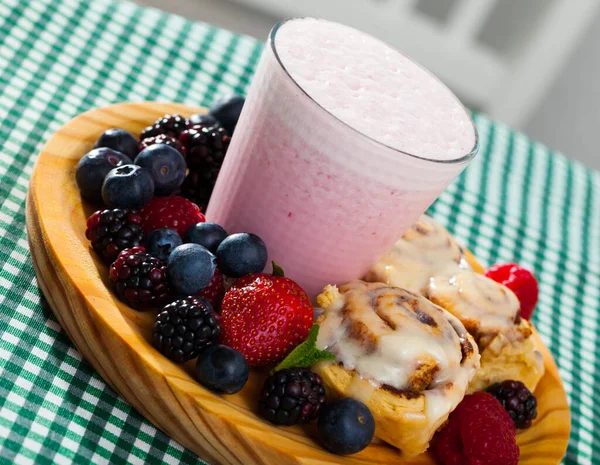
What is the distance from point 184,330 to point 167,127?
0.47 meters

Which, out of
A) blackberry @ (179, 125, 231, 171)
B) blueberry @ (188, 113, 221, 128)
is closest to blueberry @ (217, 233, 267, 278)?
blackberry @ (179, 125, 231, 171)

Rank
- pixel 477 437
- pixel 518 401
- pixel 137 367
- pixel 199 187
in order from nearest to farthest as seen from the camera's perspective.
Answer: pixel 137 367
pixel 477 437
pixel 518 401
pixel 199 187

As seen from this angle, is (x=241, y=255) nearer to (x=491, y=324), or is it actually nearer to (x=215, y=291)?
(x=215, y=291)

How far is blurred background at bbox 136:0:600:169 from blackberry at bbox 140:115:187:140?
2.12m

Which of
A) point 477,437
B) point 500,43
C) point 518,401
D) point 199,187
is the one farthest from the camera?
point 500,43

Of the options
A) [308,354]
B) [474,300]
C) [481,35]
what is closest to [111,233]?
[308,354]

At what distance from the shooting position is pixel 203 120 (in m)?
1.33

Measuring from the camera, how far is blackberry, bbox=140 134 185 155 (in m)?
1.21

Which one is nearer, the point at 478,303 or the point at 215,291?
the point at 215,291

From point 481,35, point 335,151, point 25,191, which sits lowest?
point 481,35

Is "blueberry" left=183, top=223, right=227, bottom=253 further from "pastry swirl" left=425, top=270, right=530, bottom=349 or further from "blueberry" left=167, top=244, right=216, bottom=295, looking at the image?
→ "pastry swirl" left=425, top=270, right=530, bottom=349

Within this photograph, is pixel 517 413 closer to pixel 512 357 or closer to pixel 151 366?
pixel 512 357

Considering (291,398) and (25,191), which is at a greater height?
(291,398)

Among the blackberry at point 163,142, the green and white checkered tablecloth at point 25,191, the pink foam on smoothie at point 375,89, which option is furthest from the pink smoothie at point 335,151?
the green and white checkered tablecloth at point 25,191
